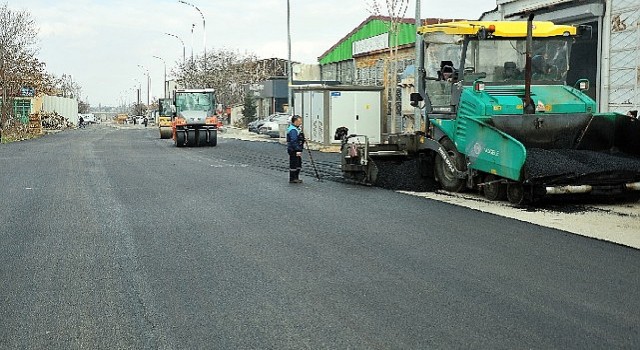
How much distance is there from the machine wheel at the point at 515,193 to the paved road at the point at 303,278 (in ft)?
3.07

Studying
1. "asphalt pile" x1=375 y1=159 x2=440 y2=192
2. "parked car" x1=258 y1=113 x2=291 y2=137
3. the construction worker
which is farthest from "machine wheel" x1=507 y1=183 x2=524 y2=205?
"parked car" x1=258 y1=113 x2=291 y2=137

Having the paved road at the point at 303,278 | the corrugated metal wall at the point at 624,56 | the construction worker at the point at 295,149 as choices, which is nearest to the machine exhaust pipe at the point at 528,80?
the paved road at the point at 303,278

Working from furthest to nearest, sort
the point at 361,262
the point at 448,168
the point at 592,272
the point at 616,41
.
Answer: the point at 616,41, the point at 448,168, the point at 361,262, the point at 592,272

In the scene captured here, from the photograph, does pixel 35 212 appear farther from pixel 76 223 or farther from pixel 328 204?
pixel 328 204

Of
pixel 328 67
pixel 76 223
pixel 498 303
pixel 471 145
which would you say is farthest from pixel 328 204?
pixel 328 67

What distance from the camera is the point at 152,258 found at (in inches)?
345

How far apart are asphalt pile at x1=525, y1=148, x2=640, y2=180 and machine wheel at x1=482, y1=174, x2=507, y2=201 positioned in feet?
2.73

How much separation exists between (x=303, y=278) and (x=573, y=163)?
6.54 m

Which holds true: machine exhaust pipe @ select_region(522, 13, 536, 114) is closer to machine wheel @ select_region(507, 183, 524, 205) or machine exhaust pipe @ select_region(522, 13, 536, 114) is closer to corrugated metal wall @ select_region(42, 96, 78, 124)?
machine wheel @ select_region(507, 183, 524, 205)

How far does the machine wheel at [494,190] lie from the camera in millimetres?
13625

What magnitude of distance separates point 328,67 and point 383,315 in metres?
57.2

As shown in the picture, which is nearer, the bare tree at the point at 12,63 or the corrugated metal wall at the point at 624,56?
the corrugated metal wall at the point at 624,56

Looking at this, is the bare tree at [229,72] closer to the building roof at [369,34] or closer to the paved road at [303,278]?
the building roof at [369,34]

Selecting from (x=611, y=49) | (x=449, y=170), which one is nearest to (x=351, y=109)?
(x=611, y=49)
